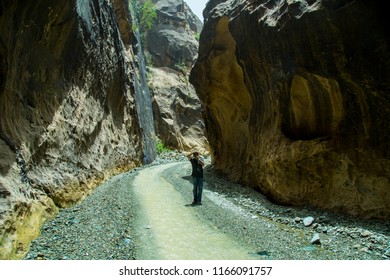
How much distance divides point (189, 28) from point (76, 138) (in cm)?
5282

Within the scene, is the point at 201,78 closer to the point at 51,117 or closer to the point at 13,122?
the point at 51,117

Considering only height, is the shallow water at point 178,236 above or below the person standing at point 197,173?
below

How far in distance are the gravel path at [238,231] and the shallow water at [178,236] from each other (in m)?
0.18

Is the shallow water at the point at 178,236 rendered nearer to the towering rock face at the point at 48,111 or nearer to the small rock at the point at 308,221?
the towering rock face at the point at 48,111

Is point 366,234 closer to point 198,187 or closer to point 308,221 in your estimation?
point 308,221

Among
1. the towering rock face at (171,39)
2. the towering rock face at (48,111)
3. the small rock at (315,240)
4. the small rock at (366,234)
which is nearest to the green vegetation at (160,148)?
the towering rock face at (171,39)

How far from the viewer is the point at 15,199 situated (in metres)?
7.36

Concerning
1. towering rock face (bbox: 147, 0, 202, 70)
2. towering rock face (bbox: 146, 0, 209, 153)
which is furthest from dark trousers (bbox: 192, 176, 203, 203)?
towering rock face (bbox: 147, 0, 202, 70)

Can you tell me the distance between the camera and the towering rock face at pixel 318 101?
32.4 feet

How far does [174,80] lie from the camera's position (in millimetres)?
50031

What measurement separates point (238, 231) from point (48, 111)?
7103mm

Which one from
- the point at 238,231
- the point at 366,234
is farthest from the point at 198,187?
the point at 366,234

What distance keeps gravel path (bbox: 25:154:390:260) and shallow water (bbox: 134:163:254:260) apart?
18cm
